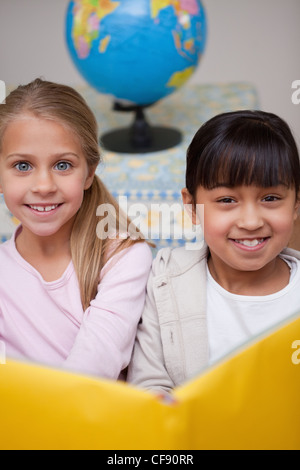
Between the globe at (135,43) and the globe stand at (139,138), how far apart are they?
75mm

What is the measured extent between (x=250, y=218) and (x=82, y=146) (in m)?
0.25

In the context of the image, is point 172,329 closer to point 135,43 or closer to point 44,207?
point 44,207

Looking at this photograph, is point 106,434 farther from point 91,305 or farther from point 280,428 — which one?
point 91,305

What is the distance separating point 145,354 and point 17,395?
275mm

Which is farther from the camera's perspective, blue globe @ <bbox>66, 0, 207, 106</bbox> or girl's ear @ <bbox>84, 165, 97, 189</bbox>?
blue globe @ <bbox>66, 0, 207, 106</bbox>

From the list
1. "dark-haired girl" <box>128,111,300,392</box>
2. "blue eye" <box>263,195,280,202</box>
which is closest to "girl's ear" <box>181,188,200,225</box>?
"dark-haired girl" <box>128,111,300,392</box>

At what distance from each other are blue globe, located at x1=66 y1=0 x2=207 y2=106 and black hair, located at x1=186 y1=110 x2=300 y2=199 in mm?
519

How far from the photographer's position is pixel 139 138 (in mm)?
1385

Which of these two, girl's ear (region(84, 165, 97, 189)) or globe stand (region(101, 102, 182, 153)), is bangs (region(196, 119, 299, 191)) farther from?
globe stand (region(101, 102, 182, 153))

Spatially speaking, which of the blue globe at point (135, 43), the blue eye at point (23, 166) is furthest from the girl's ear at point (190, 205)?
the blue globe at point (135, 43)

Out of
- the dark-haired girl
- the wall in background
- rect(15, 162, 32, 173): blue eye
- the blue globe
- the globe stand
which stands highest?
the wall in background

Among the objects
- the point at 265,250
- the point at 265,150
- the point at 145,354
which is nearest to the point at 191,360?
the point at 145,354

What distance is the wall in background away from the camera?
1.80 metres

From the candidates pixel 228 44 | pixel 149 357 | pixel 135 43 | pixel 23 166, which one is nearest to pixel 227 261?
pixel 149 357
